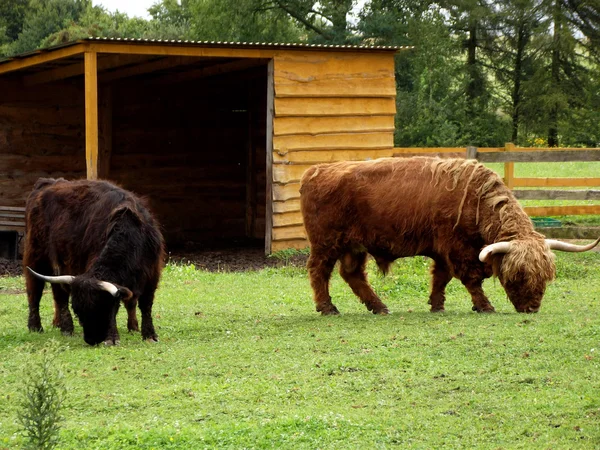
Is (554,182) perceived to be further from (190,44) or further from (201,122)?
(190,44)

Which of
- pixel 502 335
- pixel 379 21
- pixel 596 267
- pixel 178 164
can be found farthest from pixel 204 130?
pixel 379 21

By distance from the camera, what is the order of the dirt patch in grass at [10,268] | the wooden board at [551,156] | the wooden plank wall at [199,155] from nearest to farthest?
the dirt patch in grass at [10,268]
the wooden board at [551,156]
the wooden plank wall at [199,155]

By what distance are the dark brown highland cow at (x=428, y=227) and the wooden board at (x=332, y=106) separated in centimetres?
614

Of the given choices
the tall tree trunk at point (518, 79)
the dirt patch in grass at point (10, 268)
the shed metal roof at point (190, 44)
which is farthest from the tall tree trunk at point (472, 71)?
the dirt patch in grass at point (10, 268)

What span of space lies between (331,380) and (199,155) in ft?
49.5

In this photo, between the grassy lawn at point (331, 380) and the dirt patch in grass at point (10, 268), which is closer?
the grassy lawn at point (331, 380)

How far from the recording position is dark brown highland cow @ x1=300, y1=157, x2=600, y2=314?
10.4 meters

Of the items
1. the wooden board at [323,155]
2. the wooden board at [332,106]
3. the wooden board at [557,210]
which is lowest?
the wooden board at [557,210]

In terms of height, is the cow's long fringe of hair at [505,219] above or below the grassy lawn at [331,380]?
above

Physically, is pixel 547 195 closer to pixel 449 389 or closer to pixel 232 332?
pixel 232 332

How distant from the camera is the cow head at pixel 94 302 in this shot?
9188 mm

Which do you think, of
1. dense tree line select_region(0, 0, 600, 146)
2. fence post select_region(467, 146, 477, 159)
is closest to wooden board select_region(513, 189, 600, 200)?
fence post select_region(467, 146, 477, 159)

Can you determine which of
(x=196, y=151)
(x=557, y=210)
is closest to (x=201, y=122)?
(x=196, y=151)

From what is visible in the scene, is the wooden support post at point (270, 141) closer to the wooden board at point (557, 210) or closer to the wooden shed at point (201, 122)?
the wooden shed at point (201, 122)
